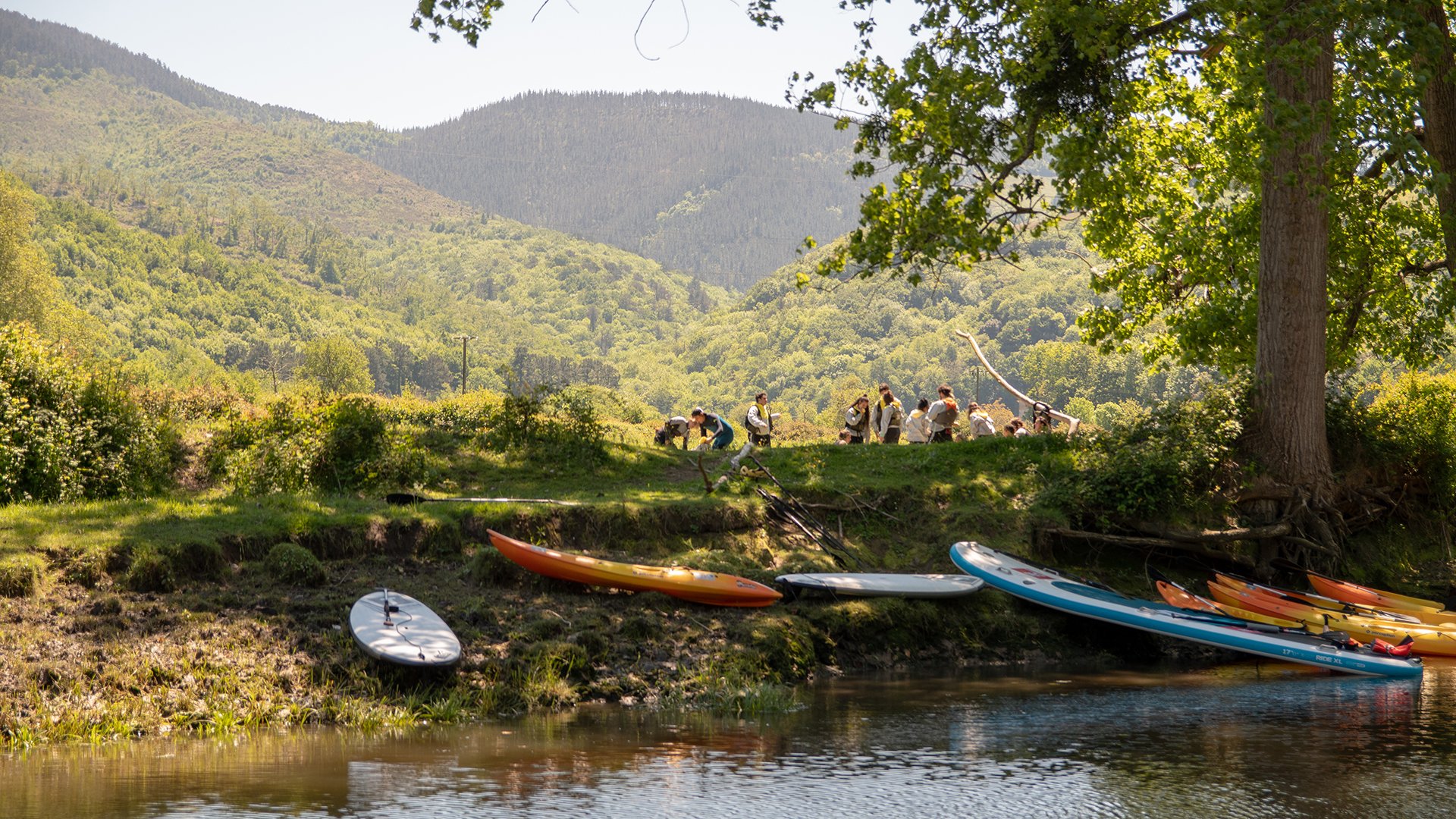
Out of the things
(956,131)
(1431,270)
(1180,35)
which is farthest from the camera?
(1431,270)

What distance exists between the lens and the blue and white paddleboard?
14570 millimetres

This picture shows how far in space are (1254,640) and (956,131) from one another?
8.39 m

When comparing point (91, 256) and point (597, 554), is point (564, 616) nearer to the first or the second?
point (597, 554)

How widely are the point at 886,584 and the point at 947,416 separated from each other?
7921 millimetres

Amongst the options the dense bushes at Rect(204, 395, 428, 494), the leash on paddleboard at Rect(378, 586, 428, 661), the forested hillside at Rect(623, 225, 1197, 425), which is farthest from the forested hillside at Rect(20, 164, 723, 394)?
the leash on paddleboard at Rect(378, 586, 428, 661)

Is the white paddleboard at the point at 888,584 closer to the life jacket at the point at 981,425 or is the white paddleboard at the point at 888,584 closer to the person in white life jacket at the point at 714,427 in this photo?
the person in white life jacket at the point at 714,427

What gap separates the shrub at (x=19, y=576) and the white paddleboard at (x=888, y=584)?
7.58 meters

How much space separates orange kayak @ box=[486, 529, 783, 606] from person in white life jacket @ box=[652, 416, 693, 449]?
8868 millimetres

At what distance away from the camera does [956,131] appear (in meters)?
19.5

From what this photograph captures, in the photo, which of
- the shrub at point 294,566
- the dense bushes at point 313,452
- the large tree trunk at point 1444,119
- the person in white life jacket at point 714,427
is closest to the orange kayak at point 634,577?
the shrub at point 294,566

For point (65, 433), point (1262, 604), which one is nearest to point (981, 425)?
point (1262, 604)

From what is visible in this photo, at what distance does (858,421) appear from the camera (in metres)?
24.8

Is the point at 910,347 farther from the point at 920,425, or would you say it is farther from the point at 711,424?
the point at 711,424

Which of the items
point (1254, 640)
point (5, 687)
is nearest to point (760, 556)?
point (1254, 640)
